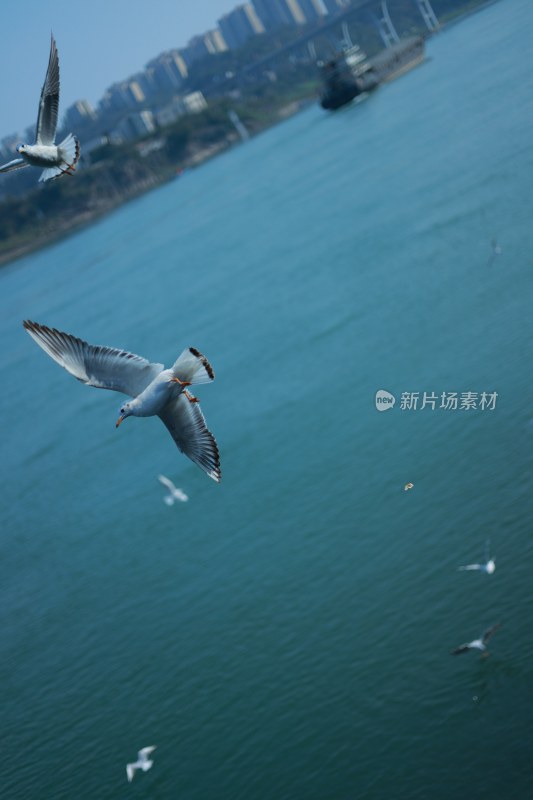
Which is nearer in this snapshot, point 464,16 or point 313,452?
point 313,452

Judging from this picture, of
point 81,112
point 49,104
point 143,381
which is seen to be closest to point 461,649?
point 143,381

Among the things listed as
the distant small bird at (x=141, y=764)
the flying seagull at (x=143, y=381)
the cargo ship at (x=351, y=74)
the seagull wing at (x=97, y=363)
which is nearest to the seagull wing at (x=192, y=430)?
the flying seagull at (x=143, y=381)

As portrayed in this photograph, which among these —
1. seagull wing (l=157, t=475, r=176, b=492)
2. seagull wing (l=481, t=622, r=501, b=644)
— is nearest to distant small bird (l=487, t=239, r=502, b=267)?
seagull wing (l=157, t=475, r=176, b=492)

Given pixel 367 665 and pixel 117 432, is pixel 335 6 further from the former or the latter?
pixel 367 665

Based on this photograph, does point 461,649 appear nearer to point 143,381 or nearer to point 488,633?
point 488,633

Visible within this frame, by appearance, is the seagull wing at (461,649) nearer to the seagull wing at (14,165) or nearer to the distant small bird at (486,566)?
the distant small bird at (486,566)

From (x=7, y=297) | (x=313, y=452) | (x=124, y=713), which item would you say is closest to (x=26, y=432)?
(x=313, y=452)

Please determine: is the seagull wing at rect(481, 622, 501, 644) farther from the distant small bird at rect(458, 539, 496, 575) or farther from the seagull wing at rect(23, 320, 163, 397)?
the seagull wing at rect(23, 320, 163, 397)

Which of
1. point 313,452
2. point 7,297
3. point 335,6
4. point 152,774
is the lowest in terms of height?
point 152,774
